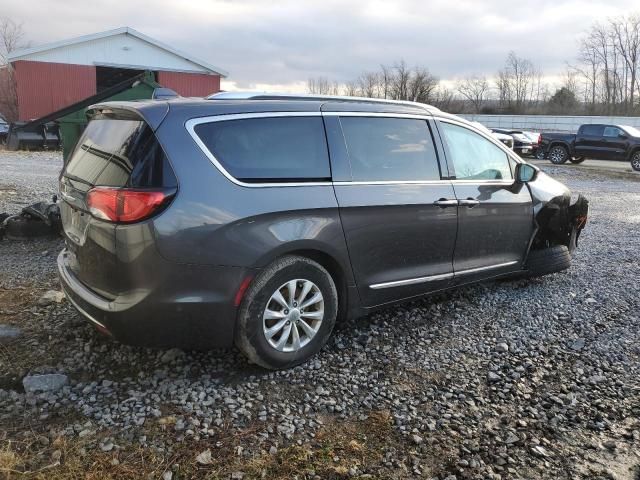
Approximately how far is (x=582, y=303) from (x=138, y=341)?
3.89 meters

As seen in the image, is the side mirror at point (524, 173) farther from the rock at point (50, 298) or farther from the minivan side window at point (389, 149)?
the rock at point (50, 298)

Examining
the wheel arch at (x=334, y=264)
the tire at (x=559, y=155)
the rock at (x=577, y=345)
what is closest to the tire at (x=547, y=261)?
the rock at (x=577, y=345)

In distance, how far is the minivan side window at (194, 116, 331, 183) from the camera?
3.21 meters

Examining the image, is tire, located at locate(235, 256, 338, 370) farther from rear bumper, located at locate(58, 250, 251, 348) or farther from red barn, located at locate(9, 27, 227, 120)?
red barn, located at locate(9, 27, 227, 120)

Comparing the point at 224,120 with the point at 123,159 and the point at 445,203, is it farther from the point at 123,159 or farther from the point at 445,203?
Answer: the point at 445,203

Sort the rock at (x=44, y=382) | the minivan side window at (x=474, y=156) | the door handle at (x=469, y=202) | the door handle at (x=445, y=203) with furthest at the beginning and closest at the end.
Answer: the minivan side window at (x=474, y=156), the door handle at (x=469, y=202), the door handle at (x=445, y=203), the rock at (x=44, y=382)

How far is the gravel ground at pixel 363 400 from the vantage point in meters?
2.64

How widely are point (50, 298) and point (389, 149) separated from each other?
9.82 feet

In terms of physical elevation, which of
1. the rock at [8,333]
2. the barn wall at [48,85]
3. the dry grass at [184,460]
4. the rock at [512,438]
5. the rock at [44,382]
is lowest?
the rock at [512,438]

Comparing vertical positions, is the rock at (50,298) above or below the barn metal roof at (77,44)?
below

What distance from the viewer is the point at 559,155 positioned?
23.2 metres

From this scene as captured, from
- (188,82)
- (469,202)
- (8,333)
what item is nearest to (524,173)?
(469,202)

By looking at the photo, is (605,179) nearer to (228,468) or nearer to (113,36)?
(228,468)

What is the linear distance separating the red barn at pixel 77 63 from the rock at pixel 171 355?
1057 inches
